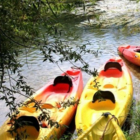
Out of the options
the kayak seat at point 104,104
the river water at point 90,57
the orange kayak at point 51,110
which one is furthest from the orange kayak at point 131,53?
the kayak seat at point 104,104

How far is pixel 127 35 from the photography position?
9.45 m

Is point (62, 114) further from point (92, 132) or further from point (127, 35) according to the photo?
point (127, 35)

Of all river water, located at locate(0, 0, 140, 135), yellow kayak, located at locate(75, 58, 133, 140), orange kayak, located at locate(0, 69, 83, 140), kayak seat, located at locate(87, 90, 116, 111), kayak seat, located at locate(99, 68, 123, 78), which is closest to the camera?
yellow kayak, located at locate(75, 58, 133, 140)

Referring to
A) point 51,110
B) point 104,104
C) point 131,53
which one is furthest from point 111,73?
point 51,110

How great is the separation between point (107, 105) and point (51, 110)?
36.9 inches

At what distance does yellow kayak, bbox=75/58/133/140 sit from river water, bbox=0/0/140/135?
0.50m

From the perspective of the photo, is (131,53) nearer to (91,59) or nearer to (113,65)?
(91,59)

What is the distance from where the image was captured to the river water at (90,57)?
20.8 feet

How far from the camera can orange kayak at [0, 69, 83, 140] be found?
139 inches

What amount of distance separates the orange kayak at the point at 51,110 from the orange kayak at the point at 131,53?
200 cm

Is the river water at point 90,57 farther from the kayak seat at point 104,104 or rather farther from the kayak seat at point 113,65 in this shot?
the kayak seat at point 104,104

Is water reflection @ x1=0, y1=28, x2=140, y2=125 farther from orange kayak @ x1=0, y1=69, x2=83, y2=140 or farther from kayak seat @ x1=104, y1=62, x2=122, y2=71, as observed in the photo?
orange kayak @ x1=0, y1=69, x2=83, y2=140

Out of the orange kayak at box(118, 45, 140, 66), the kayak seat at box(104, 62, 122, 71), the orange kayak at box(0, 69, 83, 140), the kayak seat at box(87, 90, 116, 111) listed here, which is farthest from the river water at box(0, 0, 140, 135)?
the kayak seat at box(87, 90, 116, 111)

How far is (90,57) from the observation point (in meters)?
7.67
